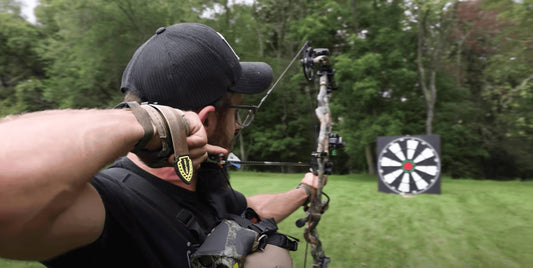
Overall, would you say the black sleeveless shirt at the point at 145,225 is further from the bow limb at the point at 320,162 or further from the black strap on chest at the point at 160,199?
the bow limb at the point at 320,162

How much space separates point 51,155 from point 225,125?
768mm

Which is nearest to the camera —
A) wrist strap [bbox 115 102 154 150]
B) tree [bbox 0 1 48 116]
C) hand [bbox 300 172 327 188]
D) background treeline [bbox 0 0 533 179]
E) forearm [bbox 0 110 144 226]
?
forearm [bbox 0 110 144 226]

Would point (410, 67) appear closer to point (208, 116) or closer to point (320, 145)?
point (320, 145)

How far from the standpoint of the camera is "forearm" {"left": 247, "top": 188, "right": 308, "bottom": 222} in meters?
2.02

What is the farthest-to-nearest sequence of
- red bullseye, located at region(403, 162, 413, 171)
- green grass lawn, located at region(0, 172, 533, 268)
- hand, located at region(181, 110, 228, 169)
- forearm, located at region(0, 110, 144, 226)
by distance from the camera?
red bullseye, located at region(403, 162, 413, 171) → green grass lawn, located at region(0, 172, 533, 268) → hand, located at region(181, 110, 228, 169) → forearm, located at region(0, 110, 144, 226)

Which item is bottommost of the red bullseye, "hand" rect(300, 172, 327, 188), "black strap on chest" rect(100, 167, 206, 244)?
the red bullseye

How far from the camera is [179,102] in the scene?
1049 millimetres

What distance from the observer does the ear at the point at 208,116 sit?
1066 millimetres

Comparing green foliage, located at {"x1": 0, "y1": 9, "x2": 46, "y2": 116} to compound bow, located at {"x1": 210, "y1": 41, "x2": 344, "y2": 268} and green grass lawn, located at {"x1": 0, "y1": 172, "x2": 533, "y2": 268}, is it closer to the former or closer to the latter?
green grass lawn, located at {"x1": 0, "y1": 172, "x2": 533, "y2": 268}

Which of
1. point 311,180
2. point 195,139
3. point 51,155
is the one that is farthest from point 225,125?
point 311,180

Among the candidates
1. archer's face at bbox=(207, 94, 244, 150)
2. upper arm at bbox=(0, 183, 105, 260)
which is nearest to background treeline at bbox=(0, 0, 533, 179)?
archer's face at bbox=(207, 94, 244, 150)

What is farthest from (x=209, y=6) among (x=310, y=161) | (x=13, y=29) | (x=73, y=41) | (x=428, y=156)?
(x=13, y=29)

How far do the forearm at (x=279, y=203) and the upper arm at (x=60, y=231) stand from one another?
4.29 feet

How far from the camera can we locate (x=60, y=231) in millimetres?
598
